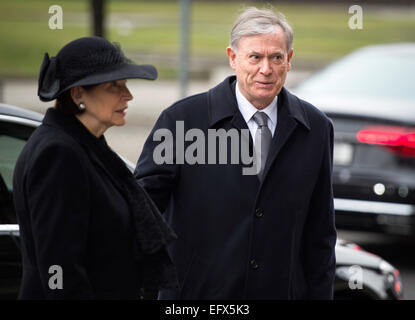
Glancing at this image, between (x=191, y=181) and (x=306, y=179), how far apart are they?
0.42 meters

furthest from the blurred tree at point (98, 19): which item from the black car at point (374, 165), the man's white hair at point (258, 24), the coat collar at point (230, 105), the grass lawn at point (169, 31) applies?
the man's white hair at point (258, 24)

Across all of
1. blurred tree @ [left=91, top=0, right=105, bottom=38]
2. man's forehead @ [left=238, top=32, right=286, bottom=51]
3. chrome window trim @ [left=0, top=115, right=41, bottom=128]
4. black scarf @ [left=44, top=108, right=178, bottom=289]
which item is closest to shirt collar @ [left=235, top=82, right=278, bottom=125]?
man's forehead @ [left=238, top=32, right=286, bottom=51]

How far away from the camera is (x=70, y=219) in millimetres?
2529

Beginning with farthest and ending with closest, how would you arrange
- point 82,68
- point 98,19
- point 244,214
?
point 98,19, point 244,214, point 82,68

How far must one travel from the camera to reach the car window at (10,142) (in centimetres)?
372

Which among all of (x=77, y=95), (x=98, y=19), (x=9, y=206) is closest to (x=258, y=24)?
(x=77, y=95)

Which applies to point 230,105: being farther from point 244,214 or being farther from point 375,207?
point 375,207

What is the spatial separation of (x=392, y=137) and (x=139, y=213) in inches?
181

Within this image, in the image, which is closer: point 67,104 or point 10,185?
point 67,104

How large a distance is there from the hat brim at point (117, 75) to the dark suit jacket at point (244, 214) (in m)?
0.48

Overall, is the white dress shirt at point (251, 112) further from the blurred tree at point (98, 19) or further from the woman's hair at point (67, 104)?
the blurred tree at point (98, 19)

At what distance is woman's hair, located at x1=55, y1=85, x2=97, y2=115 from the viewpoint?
269cm

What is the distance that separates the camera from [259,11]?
3.21 m

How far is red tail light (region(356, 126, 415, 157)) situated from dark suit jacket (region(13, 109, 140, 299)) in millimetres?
4607
